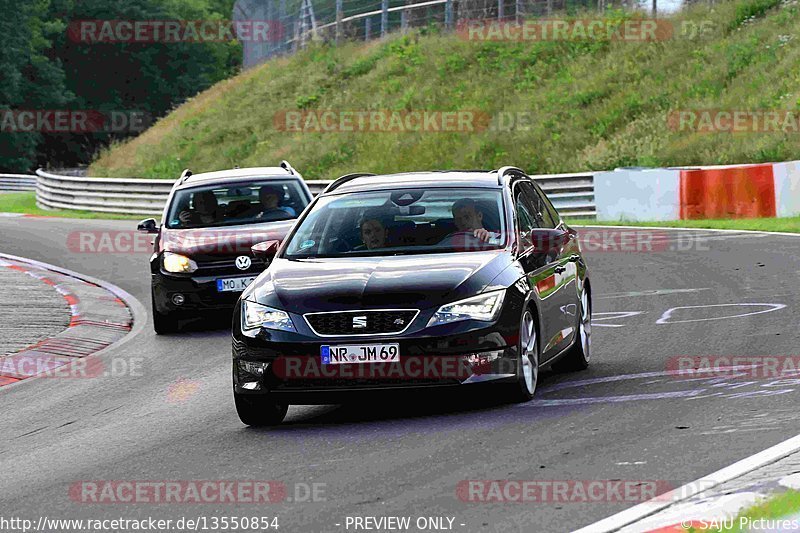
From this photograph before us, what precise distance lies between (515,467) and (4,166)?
228ft

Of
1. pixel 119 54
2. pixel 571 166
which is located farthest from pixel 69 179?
pixel 119 54

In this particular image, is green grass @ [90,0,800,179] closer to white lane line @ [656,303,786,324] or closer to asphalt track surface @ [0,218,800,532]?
white lane line @ [656,303,786,324]

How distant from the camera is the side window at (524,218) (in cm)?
997

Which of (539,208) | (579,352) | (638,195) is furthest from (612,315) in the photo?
(638,195)

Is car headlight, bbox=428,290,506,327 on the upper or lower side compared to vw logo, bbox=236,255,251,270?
upper

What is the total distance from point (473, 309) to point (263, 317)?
1.30m

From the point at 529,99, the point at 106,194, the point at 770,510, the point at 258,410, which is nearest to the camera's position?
the point at 770,510

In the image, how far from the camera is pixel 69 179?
139 ft

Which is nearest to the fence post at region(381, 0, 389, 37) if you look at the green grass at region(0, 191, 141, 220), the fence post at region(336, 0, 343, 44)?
the fence post at region(336, 0, 343, 44)

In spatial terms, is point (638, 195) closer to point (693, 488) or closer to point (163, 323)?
point (163, 323)

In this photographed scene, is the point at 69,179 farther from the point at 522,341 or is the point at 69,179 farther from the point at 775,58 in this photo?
the point at 522,341

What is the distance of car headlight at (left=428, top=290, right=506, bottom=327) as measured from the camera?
8719 mm

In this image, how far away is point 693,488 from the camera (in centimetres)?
641

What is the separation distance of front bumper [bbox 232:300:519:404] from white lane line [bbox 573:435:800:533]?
6.52 feet
